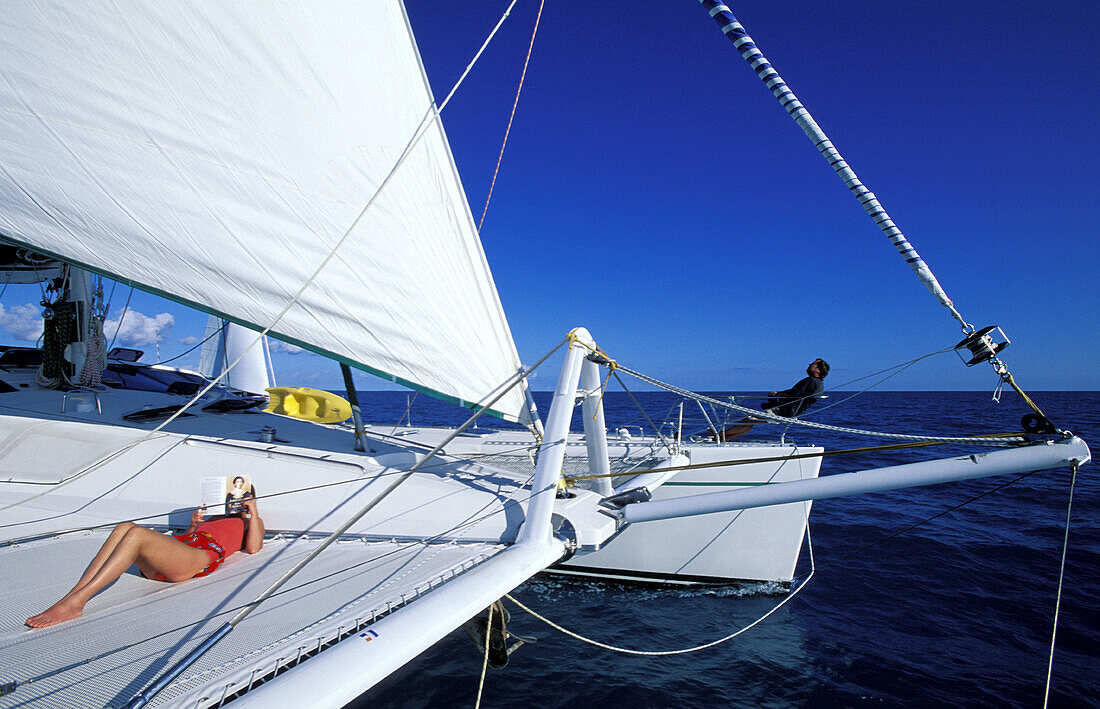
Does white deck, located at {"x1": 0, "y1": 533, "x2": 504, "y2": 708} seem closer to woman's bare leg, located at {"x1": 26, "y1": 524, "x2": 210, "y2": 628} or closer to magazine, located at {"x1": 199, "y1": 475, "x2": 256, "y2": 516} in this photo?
woman's bare leg, located at {"x1": 26, "y1": 524, "x2": 210, "y2": 628}

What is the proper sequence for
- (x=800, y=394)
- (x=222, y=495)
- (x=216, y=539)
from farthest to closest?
(x=800, y=394) < (x=222, y=495) < (x=216, y=539)

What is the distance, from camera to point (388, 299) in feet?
11.5

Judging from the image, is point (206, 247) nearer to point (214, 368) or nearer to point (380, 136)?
point (380, 136)

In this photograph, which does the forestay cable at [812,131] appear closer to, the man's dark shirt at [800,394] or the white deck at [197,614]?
the man's dark shirt at [800,394]

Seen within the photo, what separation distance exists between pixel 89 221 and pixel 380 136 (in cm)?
194

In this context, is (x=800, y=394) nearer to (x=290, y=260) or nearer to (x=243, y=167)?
(x=290, y=260)

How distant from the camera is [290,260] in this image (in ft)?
11.2

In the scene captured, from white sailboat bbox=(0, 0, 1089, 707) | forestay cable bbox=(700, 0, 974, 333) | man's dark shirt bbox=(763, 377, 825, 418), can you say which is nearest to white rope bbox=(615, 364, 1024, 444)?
white sailboat bbox=(0, 0, 1089, 707)

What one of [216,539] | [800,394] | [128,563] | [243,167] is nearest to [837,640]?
[800,394]

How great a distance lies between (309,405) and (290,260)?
135 inches

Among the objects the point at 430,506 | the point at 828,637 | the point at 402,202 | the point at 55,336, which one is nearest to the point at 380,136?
the point at 402,202

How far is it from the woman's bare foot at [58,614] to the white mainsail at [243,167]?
67.9 inches

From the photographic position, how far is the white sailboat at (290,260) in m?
2.85

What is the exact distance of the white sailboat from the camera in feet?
9.36
